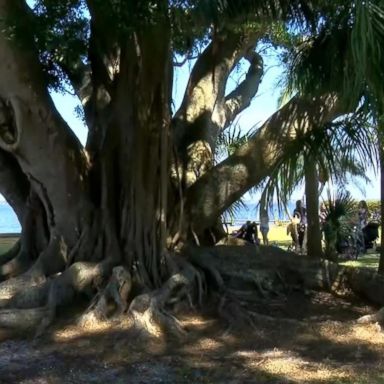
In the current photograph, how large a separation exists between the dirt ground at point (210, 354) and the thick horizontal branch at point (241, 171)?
211 centimetres

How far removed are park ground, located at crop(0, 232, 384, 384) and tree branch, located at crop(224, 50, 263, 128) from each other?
214 inches

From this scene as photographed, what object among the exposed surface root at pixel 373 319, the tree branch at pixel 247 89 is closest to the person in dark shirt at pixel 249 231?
the tree branch at pixel 247 89

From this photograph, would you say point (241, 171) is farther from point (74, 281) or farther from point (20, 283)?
point (20, 283)

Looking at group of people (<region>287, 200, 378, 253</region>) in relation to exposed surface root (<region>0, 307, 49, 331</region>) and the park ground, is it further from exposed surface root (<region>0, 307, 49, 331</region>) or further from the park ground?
exposed surface root (<region>0, 307, 49, 331</region>)

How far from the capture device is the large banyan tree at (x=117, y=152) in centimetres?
761

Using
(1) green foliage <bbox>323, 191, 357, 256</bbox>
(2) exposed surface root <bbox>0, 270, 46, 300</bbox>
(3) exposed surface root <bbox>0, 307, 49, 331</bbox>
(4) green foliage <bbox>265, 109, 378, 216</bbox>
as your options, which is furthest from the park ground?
(1) green foliage <bbox>323, 191, 357, 256</bbox>

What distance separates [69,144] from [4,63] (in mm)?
1411

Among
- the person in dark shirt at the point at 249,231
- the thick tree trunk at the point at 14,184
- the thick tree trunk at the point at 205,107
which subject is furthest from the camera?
the person in dark shirt at the point at 249,231

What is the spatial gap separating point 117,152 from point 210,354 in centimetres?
352

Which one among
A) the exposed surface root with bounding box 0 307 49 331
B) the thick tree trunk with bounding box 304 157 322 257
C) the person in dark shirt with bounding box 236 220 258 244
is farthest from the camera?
the person in dark shirt with bounding box 236 220 258 244

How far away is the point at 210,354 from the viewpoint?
6.74 metres

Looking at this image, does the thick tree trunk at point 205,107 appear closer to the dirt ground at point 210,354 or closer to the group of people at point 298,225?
the dirt ground at point 210,354

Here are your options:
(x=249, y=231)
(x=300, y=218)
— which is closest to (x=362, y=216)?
(x=300, y=218)

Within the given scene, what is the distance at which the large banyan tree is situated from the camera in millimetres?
7605
